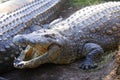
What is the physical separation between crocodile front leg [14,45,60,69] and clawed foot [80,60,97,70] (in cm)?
40

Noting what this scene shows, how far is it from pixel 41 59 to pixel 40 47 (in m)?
0.18

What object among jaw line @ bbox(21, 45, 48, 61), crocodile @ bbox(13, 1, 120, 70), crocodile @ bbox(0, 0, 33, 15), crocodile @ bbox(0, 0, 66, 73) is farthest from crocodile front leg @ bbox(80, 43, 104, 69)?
crocodile @ bbox(0, 0, 33, 15)

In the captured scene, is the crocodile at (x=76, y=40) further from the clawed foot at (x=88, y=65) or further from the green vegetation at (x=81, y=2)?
the green vegetation at (x=81, y=2)

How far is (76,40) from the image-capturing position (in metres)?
5.50

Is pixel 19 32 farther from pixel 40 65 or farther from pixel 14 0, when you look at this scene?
pixel 14 0

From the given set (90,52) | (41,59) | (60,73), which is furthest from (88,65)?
(41,59)

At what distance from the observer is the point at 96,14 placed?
591 cm

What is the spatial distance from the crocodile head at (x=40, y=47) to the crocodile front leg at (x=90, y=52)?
40 centimetres

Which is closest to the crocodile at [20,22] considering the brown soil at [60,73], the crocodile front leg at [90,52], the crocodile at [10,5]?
the brown soil at [60,73]

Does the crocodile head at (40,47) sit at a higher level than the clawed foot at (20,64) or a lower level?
higher

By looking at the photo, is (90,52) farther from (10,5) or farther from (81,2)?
(10,5)

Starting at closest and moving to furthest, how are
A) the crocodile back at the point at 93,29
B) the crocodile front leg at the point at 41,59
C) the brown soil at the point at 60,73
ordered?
the brown soil at the point at 60,73 < the crocodile front leg at the point at 41,59 < the crocodile back at the point at 93,29

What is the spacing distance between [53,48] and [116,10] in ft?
4.74

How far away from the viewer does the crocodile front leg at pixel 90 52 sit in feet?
17.0
